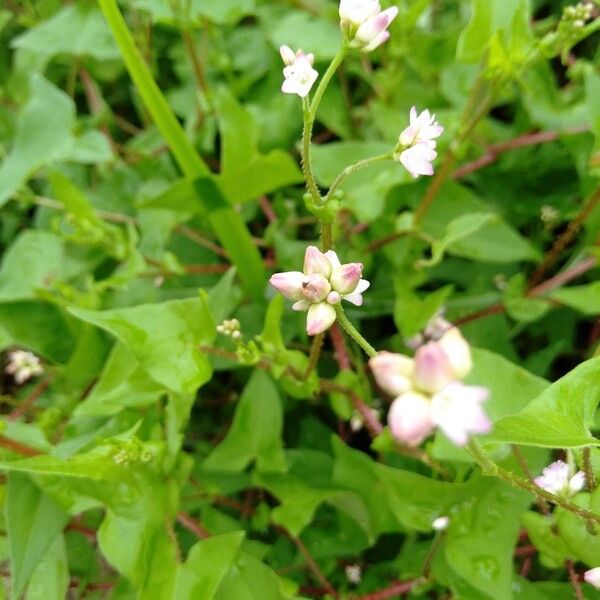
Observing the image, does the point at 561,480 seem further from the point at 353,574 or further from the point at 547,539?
the point at 353,574

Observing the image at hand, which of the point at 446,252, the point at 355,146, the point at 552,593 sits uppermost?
the point at 355,146

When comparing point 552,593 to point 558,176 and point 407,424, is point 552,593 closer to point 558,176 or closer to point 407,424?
point 407,424

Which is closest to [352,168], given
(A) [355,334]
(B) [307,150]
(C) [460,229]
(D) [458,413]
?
(B) [307,150]

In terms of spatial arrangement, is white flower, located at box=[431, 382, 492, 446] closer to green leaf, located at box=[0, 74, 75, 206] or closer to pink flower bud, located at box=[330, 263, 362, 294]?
pink flower bud, located at box=[330, 263, 362, 294]

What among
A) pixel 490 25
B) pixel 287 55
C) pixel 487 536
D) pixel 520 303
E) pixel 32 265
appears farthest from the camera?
pixel 32 265

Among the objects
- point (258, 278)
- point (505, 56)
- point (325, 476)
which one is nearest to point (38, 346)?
point (258, 278)

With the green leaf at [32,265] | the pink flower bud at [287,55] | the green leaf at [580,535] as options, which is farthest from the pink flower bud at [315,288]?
the green leaf at [32,265]

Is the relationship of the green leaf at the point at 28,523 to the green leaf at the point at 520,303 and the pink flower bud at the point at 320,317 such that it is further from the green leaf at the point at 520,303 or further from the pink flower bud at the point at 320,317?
the green leaf at the point at 520,303
